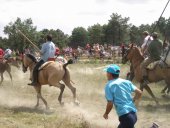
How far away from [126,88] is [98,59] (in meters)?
33.0

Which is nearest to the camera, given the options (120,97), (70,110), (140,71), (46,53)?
(120,97)

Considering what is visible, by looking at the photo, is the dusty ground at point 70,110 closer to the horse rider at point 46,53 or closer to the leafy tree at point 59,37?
the horse rider at point 46,53

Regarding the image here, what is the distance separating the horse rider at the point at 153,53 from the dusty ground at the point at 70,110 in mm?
1337

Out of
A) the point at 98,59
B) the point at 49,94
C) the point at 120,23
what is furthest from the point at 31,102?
the point at 120,23

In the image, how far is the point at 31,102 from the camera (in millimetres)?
16891

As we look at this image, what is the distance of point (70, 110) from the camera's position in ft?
47.6

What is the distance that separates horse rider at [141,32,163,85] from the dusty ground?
4.39ft

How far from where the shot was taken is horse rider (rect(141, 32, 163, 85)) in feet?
52.9

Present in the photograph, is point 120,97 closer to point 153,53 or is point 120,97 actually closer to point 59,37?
point 153,53

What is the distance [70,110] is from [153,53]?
13.6 ft

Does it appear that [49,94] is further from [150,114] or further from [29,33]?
[29,33]

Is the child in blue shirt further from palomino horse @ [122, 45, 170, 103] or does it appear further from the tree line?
the tree line

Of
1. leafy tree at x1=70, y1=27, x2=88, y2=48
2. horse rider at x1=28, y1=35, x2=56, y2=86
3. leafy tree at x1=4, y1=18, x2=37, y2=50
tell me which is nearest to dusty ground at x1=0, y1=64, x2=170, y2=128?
horse rider at x1=28, y1=35, x2=56, y2=86

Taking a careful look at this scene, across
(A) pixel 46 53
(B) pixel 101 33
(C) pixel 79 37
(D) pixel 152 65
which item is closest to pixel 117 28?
(B) pixel 101 33
